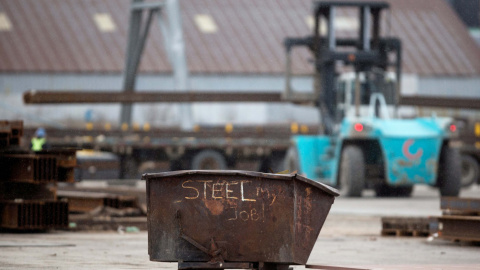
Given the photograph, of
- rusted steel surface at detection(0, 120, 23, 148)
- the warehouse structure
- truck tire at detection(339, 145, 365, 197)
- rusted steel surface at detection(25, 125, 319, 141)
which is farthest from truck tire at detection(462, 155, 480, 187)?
the warehouse structure

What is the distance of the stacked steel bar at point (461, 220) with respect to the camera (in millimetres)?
10961

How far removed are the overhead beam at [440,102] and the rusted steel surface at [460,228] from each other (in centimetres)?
1187

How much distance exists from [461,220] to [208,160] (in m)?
17.2

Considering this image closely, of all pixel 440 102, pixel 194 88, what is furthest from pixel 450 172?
pixel 194 88

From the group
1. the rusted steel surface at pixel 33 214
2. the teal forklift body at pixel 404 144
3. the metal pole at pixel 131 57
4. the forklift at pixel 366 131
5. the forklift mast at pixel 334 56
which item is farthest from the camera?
the metal pole at pixel 131 57

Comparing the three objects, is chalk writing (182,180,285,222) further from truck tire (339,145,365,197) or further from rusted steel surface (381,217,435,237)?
truck tire (339,145,365,197)

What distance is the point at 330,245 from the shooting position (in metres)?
11.0

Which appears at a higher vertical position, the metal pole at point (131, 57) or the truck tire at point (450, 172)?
the metal pole at point (131, 57)

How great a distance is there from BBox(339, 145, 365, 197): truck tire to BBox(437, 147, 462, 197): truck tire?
5.59ft

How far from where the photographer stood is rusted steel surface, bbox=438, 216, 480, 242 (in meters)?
10.9

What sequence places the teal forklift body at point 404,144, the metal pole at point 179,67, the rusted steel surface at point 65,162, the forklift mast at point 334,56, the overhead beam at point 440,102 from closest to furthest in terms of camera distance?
the rusted steel surface at point 65,162, the teal forklift body at point 404,144, the forklift mast at point 334,56, the overhead beam at point 440,102, the metal pole at point 179,67

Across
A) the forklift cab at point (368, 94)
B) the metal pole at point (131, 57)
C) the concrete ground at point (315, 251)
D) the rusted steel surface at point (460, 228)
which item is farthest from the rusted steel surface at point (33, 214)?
the metal pole at point (131, 57)

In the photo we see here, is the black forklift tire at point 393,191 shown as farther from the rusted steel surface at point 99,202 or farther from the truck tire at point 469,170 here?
the rusted steel surface at point 99,202

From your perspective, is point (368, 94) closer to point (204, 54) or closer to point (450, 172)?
point (450, 172)
